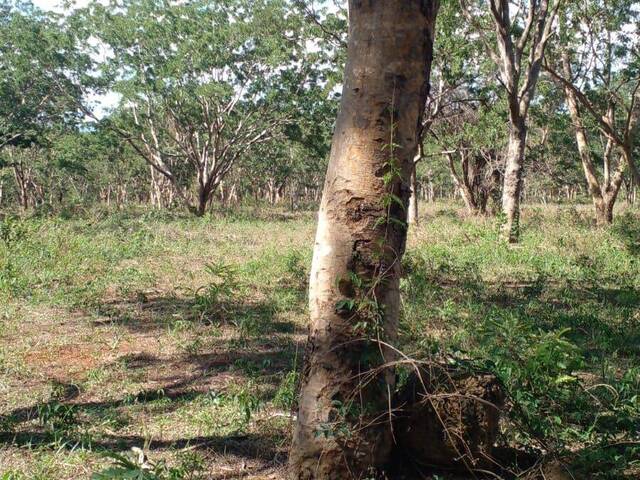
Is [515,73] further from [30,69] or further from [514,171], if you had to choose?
[30,69]

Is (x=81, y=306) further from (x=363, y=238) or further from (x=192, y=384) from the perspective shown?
(x=363, y=238)

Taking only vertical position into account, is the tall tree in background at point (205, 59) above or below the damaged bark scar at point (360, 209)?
above

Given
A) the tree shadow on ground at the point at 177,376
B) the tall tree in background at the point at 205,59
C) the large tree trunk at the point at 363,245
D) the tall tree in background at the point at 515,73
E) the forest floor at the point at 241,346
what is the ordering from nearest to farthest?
the large tree trunk at the point at 363,245
the forest floor at the point at 241,346
the tree shadow on ground at the point at 177,376
the tall tree in background at the point at 515,73
the tall tree in background at the point at 205,59

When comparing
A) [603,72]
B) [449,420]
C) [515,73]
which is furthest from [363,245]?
[603,72]

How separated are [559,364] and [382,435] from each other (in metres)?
1.19

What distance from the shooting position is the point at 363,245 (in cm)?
236

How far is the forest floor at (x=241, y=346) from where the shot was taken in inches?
105

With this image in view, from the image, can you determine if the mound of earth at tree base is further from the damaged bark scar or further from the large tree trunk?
the damaged bark scar

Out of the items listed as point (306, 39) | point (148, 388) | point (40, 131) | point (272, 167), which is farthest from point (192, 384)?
point (272, 167)

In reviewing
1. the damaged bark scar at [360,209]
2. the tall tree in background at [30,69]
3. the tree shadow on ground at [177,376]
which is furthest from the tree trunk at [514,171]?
the tall tree in background at [30,69]

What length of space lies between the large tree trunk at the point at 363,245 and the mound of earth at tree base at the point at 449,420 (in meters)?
0.12

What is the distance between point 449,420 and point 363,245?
859 millimetres

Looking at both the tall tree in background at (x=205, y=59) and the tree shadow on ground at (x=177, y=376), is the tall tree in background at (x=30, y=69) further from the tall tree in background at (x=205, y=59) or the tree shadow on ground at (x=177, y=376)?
the tree shadow on ground at (x=177, y=376)

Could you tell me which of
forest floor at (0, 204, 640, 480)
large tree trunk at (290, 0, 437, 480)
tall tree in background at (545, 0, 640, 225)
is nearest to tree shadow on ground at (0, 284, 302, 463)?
forest floor at (0, 204, 640, 480)
